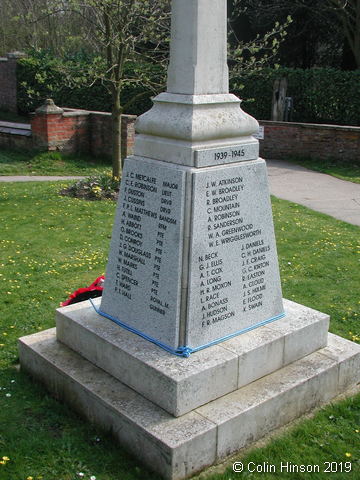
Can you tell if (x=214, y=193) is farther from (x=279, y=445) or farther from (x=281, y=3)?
(x=281, y=3)

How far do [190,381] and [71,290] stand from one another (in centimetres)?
325

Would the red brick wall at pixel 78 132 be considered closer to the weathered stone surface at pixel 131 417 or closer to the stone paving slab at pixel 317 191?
the stone paving slab at pixel 317 191

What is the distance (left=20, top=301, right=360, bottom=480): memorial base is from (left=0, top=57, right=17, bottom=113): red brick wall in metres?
19.2

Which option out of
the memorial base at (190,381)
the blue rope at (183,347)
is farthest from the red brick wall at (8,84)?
the blue rope at (183,347)

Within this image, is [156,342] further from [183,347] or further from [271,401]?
[271,401]

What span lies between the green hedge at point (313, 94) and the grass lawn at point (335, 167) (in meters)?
2.54

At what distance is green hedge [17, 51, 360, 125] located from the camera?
60.1 ft

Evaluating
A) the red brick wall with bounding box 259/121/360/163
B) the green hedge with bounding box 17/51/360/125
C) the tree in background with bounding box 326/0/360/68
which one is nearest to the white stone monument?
the red brick wall with bounding box 259/121/360/163

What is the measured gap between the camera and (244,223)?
4.65m

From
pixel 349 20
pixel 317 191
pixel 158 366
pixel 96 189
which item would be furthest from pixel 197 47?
pixel 349 20

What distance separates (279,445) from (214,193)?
72.9 inches

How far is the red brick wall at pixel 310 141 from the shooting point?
16.3 m

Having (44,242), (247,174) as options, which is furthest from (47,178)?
(247,174)

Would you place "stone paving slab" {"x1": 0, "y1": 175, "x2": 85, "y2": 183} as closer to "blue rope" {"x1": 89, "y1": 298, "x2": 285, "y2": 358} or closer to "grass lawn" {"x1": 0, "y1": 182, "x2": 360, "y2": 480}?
"grass lawn" {"x1": 0, "y1": 182, "x2": 360, "y2": 480}
